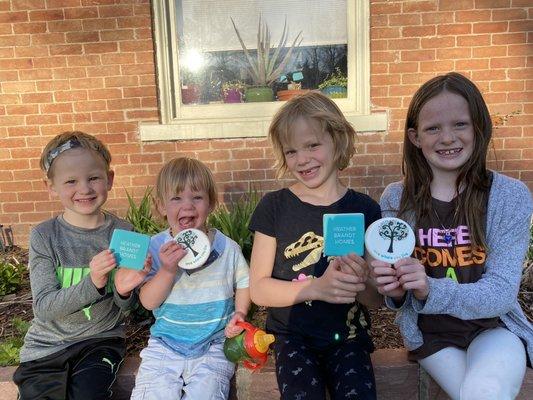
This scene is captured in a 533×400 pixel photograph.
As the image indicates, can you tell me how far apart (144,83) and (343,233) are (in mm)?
3353

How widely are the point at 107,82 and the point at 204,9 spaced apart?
1224 millimetres

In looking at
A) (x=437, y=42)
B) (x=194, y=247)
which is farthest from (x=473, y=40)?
(x=194, y=247)

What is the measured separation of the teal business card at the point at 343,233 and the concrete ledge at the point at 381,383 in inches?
28.4

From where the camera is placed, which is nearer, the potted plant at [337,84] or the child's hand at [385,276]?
the child's hand at [385,276]

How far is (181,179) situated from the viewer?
222 centimetres

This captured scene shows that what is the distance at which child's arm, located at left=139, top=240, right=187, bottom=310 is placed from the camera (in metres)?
2.03

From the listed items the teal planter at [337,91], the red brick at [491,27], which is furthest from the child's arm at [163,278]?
the red brick at [491,27]

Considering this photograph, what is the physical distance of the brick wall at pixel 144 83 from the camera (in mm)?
4375

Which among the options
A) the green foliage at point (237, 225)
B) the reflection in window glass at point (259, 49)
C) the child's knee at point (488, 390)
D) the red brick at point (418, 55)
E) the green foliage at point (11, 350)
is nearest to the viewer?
the child's knee at point (488, 390)

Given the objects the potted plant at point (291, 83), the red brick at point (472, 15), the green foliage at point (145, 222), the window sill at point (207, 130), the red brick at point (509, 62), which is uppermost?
the red brick at point (472, 15)

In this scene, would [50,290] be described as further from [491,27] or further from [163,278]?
[491,27]

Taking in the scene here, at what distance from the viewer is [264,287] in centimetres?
208

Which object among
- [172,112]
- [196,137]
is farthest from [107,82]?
[196,137]

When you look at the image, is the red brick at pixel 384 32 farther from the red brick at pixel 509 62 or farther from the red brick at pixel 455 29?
the red brick at pixel 509 62
